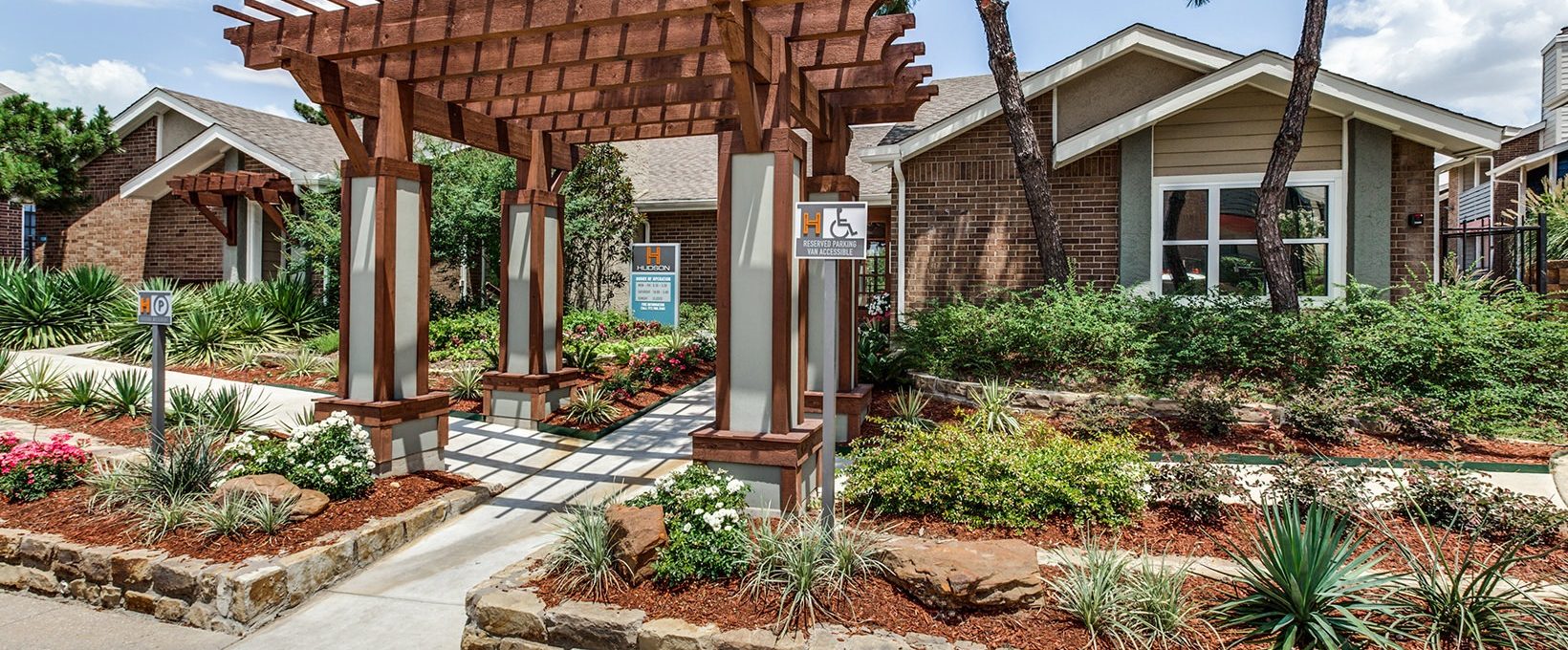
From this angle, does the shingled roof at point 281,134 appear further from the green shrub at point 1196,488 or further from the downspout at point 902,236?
the green shrub at point 1196,488

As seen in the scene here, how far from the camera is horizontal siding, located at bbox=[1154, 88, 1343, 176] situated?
391 inches

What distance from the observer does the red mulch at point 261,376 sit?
946cm

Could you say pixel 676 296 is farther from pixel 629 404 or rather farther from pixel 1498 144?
pixel 1498 144

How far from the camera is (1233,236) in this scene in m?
10.2

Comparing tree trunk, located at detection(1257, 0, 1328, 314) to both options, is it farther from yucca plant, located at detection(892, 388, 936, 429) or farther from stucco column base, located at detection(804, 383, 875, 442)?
stucco column base, located at detection(804, 383, 875, 442)

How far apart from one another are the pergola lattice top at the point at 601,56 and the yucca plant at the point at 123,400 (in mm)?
3549

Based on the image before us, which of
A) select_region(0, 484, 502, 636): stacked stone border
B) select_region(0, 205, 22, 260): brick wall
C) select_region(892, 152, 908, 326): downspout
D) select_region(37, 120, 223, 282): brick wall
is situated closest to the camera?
select_region(0, 484, 502, 636): stacked stone border

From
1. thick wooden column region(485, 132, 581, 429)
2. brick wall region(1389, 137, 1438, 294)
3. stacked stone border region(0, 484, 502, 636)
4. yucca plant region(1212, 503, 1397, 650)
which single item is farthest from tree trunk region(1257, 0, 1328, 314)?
stacked stone border region(0, 484, 502, 636)

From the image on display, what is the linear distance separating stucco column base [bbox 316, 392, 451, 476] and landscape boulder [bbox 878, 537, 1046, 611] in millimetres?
4092

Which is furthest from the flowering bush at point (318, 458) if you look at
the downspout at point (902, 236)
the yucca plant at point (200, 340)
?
the downspout at point (902, 236)

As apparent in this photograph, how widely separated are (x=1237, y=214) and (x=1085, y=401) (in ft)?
15.9

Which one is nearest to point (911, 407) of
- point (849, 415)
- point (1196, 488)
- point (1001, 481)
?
point (849, 415)

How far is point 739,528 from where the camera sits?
162 inches

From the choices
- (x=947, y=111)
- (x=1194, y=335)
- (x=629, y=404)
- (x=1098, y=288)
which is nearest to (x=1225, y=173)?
(x=1098, y=288)
